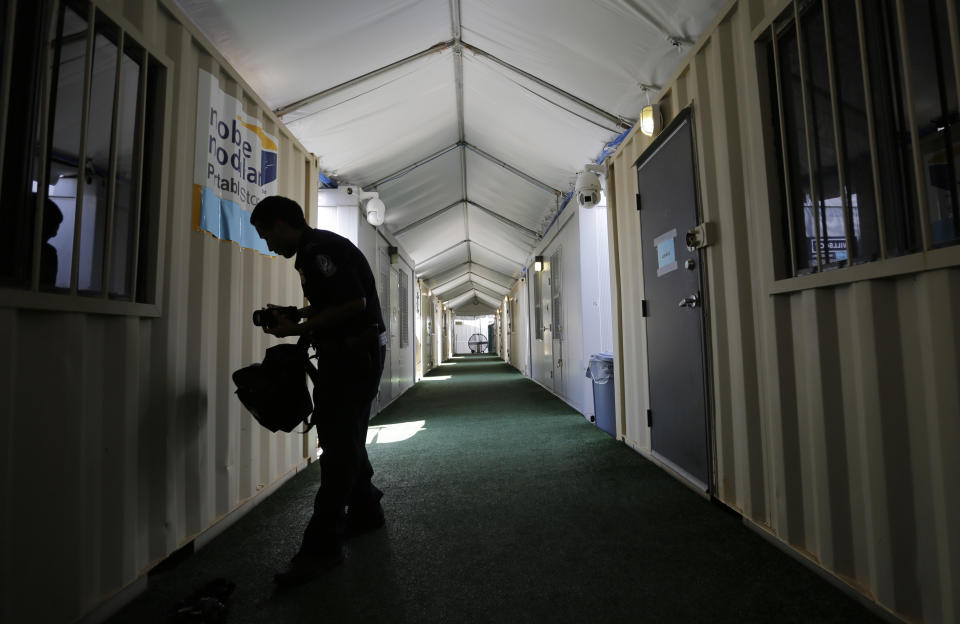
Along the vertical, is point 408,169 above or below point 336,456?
above

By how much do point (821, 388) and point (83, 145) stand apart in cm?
249

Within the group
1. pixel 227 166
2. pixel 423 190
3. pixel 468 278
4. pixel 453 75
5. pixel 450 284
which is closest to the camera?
pixel 227 166

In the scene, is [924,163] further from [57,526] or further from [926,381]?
[57,526]

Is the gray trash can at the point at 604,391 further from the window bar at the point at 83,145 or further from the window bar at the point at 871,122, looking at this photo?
the window bar at the point at 83,145

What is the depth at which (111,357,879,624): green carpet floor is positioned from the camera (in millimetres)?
1414

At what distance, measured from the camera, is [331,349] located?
176cm

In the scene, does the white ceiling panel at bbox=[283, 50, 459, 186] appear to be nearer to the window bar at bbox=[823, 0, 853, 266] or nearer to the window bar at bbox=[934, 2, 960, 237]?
the window bar at bbox=[823, 0, 853, 266]

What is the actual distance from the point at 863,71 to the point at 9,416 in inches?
99.7

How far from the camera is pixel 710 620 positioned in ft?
4.38

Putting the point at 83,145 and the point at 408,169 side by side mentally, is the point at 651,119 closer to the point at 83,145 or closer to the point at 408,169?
the point at 83,145

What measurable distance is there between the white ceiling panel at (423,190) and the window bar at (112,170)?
357cm

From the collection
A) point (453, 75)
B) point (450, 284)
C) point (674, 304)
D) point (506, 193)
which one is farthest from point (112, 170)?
point (450, 284)

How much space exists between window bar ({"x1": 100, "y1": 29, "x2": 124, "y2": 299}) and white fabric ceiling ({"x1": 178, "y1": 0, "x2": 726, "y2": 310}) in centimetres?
66

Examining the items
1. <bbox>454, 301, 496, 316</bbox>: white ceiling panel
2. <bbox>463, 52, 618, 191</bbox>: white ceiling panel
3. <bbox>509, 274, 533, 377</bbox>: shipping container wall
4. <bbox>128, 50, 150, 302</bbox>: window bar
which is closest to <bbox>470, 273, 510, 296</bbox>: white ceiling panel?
<bbox>509, 274, 533, 377</bbox>: shipping container wall
